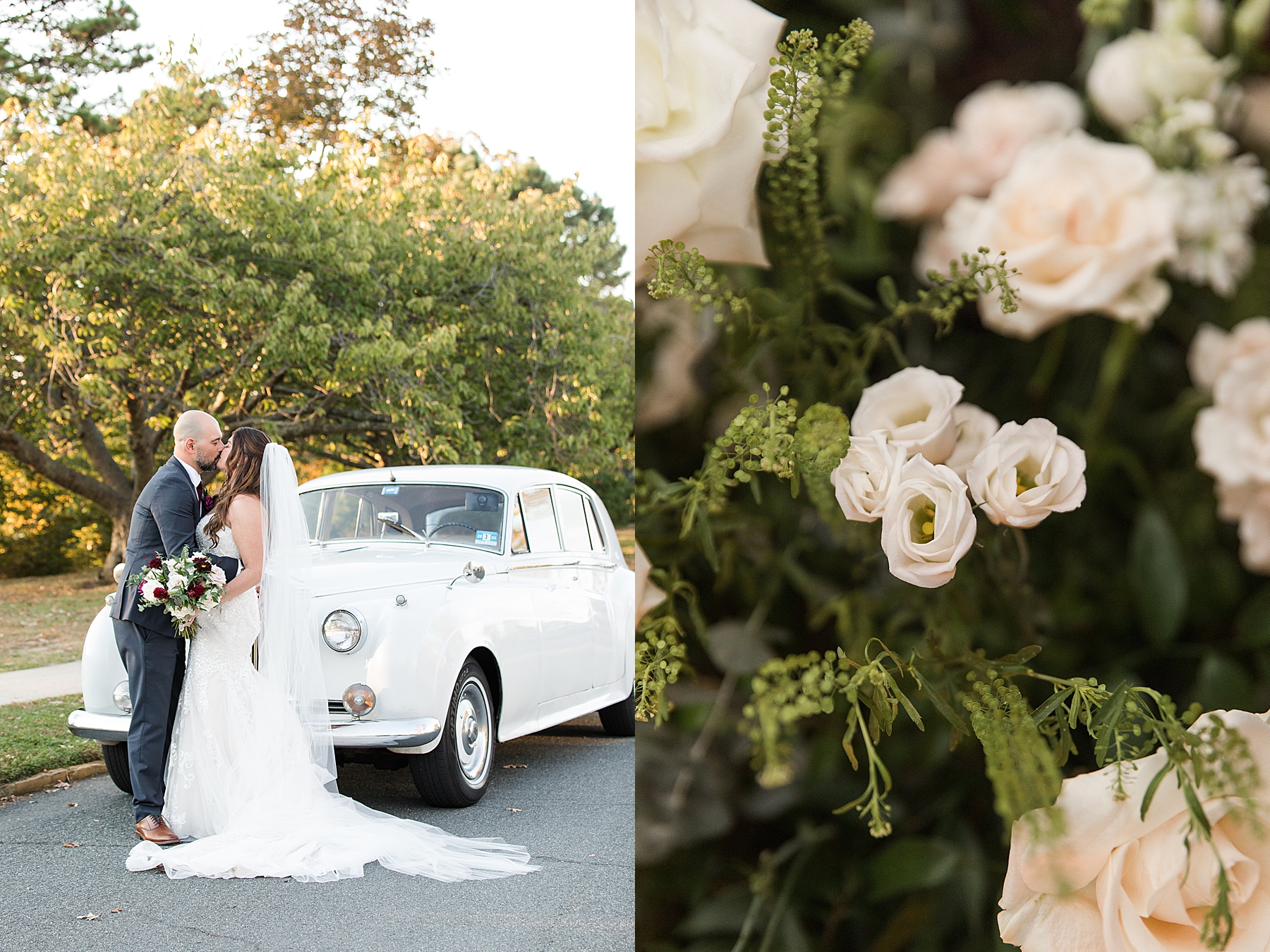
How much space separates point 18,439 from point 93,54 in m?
9.70

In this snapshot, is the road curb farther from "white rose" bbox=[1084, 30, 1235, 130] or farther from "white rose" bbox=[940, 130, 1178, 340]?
"white rose" bbox=[1084, 30, 1235, 130]

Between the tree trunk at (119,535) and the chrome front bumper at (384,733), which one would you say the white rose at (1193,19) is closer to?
the chrome front bumper at (384,733)

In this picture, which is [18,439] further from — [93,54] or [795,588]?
[795,588]

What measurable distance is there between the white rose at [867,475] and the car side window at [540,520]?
217 inches

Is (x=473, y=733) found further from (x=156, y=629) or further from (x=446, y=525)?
(x=156, y=629)

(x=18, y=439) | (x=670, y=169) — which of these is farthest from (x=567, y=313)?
(x=670, y=169)

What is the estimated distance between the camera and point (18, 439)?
1590 centimetres

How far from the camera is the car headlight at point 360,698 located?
17.6 feet

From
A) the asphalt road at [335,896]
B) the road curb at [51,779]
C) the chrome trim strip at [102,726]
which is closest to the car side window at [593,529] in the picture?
the asphalt road at [335,896]

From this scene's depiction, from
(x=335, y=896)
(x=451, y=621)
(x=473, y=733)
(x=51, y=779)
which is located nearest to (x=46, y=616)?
(x=51, y=779)

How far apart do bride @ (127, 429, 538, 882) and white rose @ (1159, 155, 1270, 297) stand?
170 inches

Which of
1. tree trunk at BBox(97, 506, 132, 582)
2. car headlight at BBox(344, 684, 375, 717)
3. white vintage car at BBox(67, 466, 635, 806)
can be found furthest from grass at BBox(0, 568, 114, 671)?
car headlight at BBox(344, 684, 375, 717)

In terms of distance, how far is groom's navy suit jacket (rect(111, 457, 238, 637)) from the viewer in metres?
5.19

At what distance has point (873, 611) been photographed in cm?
131
